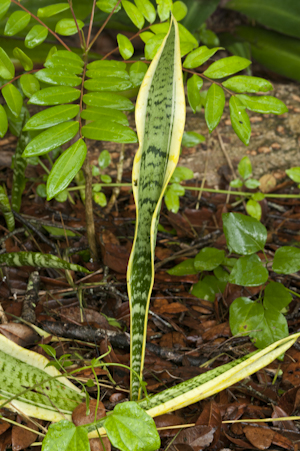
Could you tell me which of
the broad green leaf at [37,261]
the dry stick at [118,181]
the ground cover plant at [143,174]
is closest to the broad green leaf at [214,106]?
the ground cover plant at [143,174]

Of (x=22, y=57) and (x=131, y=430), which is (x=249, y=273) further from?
(x=22, y=57)

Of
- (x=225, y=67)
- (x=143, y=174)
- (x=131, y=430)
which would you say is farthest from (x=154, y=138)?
(x=131, y=430)

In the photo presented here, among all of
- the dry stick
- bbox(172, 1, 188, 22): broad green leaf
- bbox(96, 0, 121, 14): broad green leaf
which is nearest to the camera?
bbox(96, 0, 121, 14): broad green leaf

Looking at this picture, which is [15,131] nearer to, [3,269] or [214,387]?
[3,269]

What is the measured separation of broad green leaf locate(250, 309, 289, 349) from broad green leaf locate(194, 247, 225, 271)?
0.22 metres

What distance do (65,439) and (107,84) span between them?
28.2 inches

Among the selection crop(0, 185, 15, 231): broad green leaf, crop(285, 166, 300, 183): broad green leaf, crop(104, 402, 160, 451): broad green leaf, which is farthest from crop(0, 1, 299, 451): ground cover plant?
crop(285, 166, 300, 183): broad green leaf

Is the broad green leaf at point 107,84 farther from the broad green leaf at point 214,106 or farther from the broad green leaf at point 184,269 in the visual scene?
the broad green leaf at point 184,269

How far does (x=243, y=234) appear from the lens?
0.99 metres

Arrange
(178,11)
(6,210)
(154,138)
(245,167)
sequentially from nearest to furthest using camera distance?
(154,138) < (178,11) < (6,210) < (245,167)

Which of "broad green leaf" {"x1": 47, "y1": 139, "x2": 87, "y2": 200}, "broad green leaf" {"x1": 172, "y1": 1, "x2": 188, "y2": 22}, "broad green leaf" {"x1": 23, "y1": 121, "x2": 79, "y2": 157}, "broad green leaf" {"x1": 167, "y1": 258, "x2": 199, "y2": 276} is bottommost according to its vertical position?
"broad green leaf" {"x1": 167, "y1": 258, "x2": 199, "y2": 276}

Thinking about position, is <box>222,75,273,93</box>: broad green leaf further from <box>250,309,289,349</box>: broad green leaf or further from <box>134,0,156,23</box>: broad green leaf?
<box>250,309,289,349</box>: broad green leaf

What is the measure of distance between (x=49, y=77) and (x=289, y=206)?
3.74 ft

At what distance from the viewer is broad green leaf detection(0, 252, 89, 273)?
3.18 feet
